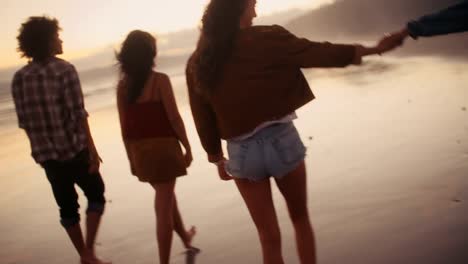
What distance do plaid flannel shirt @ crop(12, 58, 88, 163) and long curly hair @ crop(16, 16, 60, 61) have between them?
76 millimetres

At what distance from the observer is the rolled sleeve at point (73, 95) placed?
12.5 feet

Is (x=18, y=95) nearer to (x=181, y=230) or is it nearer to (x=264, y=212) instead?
(x=181, y=230)

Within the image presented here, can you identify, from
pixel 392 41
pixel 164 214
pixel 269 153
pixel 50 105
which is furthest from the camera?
pixel 50 105

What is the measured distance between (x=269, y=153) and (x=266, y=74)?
383 millimetres

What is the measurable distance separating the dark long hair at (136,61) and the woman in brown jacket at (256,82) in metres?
1.01

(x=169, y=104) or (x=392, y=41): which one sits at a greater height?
(x=392, y=41)

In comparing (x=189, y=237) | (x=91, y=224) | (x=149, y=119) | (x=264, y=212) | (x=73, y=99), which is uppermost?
(x=73, y=99)

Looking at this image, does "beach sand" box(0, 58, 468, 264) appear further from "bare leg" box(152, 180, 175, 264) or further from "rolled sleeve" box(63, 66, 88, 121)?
"rolled sleeve" box(63, 66, 88, 121)

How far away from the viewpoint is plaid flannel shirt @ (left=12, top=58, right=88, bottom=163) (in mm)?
3754

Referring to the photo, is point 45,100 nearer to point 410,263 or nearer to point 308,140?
point 410,263

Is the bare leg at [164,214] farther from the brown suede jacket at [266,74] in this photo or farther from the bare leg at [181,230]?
the brown suede jacket at [266,74]

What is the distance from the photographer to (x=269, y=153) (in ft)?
7.95

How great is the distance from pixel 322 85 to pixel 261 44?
1039 cm

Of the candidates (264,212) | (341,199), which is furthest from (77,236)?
(341,199)
